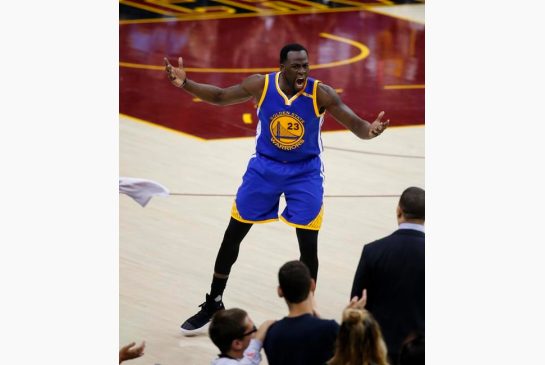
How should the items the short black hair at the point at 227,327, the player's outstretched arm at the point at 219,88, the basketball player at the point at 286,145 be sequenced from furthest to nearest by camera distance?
the player's outstretched arm at the point at 219,88 → the basketball player at the point at 286,145 → the short black hair at the point at 227,327

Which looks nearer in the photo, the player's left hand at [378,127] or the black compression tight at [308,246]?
the player's left hand at [378,127]

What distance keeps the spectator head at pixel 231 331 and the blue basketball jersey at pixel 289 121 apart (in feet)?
5.78

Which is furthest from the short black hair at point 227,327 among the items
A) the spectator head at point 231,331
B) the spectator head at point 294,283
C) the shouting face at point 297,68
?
the shouting face at point 297,68

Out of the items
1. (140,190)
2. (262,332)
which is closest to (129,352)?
(262,332)

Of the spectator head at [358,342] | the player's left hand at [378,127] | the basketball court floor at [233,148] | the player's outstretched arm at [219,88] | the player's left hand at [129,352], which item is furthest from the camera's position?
the basketball court floor at [233,148]

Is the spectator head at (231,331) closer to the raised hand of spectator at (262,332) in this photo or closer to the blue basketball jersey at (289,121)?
the raised hand of spectator at (262,332)

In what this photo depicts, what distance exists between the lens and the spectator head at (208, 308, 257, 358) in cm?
448

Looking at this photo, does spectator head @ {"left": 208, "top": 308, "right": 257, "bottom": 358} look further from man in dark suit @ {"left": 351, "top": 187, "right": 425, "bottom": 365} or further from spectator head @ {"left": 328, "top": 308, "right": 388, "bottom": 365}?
man in dark suit @ {"left": 351, "top": 187, "right": 425, "bottom": 365}

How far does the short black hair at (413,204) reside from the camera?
494cm

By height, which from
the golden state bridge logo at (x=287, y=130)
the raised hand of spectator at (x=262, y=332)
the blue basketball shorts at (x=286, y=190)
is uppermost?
the golden state bridge logo at (x=287, y=130)
